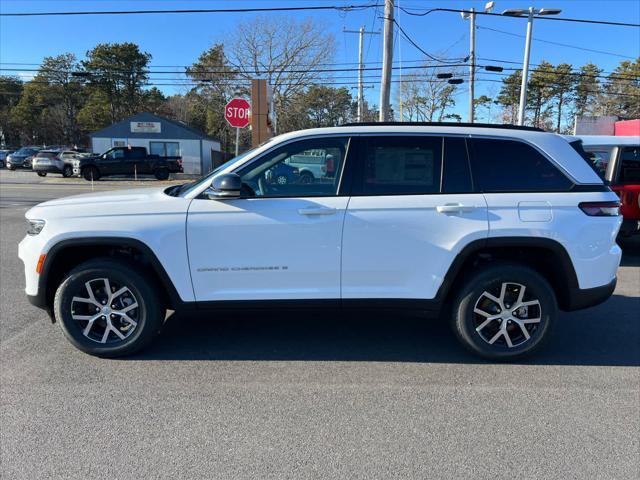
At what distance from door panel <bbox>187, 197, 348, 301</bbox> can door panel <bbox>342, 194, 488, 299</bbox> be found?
145 millimetres

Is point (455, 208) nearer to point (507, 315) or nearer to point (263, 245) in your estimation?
point (507, 315)

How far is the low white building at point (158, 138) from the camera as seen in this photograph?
36.2 m

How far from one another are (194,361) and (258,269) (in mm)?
955

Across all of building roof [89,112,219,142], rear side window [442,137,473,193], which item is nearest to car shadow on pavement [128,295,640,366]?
rear side window [442,137,473,193]

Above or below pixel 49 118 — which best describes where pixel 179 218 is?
below

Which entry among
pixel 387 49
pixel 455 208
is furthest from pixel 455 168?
pixel 387 49

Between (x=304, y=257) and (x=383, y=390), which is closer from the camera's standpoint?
(x=383, y=390)

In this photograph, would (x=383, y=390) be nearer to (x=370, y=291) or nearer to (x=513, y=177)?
(x=370, y=291)

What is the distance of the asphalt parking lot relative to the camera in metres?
2.44

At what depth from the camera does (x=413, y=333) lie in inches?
168

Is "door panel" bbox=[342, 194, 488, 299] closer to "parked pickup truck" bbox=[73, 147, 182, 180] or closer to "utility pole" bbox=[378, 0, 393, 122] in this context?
"utility pole" bbox=[378, 0, 393, 122]

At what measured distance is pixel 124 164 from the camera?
90.0 ft

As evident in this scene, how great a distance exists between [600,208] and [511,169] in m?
0.74

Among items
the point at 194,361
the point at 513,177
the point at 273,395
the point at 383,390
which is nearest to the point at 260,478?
the point at 273,395
